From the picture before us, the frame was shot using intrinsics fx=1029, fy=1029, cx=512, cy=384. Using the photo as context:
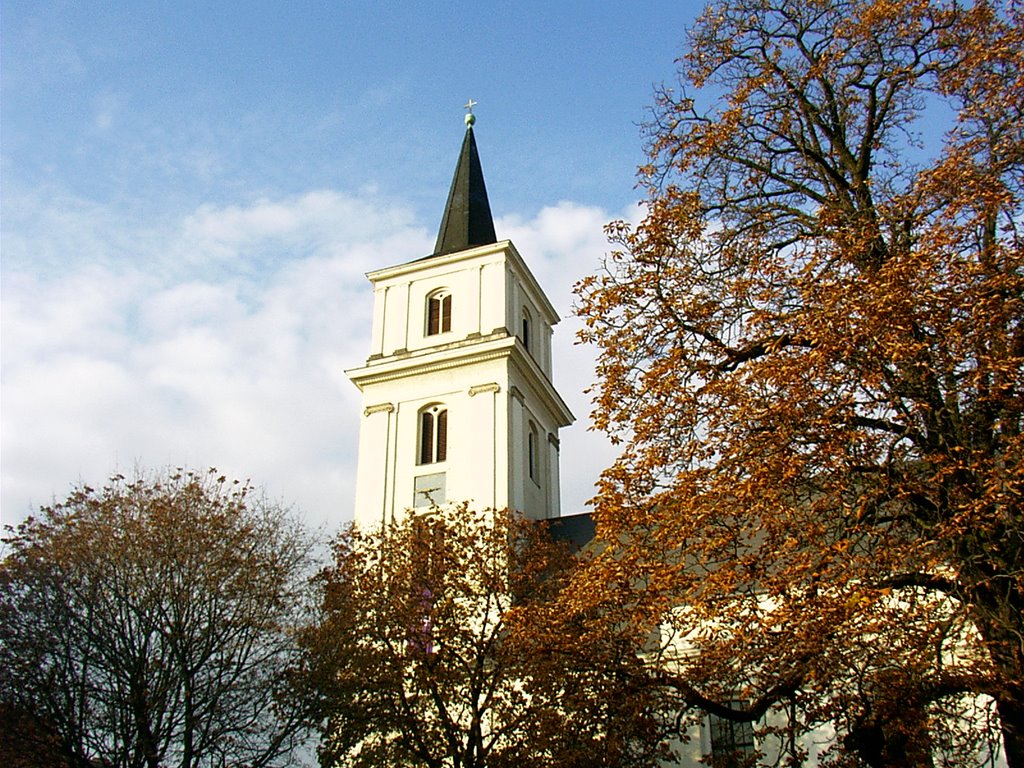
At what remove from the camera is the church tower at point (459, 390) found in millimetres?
29531

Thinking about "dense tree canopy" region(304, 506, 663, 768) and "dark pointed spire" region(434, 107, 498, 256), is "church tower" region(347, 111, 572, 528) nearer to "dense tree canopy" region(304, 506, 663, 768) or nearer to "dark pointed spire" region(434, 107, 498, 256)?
"dark pointed spire" region(434, 107, 498, 256)

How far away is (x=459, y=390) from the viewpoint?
31.0 m

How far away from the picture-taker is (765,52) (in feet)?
49.7

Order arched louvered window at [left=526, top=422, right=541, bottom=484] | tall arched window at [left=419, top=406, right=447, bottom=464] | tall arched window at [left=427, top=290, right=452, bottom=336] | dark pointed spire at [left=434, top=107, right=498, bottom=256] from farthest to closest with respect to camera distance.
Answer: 1. dark pointed spire at [left=434, top=107, right=498, bottom=256]
2. tall arched window at [left=427, top=290, right=452, bottom=336]
3. arched louvered window at [left=526, top=422, right=541, bottom=484]
4. tall arched window at [left=419, top=406, right=447, bottom=464]

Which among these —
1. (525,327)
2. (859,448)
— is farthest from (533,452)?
(859,448)

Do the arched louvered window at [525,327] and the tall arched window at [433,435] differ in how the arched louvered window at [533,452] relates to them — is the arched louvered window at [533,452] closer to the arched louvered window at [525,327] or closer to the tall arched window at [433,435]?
the tall arched window at [433,435]

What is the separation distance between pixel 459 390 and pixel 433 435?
1576 millimetres

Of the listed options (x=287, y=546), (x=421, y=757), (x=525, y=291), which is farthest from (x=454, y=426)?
(x=421, y=757)

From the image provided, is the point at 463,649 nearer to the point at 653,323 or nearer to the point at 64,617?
the point at 64,617

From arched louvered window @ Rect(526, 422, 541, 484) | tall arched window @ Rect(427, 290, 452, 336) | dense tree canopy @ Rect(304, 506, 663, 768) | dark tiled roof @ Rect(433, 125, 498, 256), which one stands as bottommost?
dense tree canopy @ Rect(304, 506, 663, 768)

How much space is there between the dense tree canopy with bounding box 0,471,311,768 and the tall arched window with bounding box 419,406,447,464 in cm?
1106

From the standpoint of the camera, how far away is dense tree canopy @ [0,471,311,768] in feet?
54.4

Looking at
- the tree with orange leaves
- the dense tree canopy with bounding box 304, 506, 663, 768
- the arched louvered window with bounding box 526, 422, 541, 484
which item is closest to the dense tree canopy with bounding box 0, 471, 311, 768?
the dense tree canopy with bounding box 304, 506, 663, 768

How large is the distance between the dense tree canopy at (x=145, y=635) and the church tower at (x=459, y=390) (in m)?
9.40
